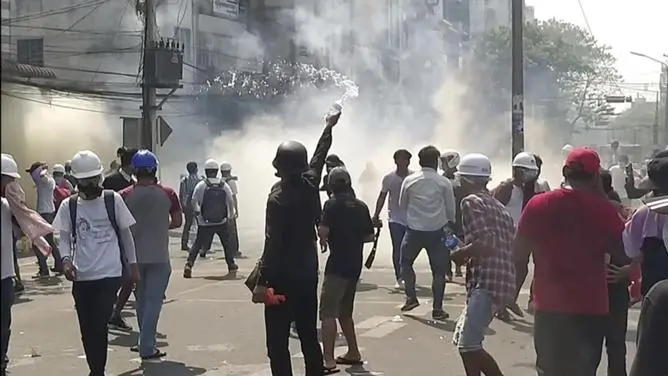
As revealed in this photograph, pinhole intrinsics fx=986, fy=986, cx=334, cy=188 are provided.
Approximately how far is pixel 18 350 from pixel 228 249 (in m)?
5.26

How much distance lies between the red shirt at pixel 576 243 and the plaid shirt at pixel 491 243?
1.89ft

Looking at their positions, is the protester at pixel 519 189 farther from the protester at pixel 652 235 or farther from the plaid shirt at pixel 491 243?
the protester at pixel 652 235

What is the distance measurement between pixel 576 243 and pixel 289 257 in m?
1.53

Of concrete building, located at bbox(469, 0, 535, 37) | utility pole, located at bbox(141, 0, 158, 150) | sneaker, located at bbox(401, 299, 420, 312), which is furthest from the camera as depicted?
concrete building, located at bbox(469, 0, 535, 37)

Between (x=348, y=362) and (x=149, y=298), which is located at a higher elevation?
(x=149, y=298)

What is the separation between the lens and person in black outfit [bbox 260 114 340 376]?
5.32 metres

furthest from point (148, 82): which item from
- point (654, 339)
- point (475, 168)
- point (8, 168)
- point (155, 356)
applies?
point (654, 339)

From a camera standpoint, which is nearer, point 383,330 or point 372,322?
point 383,330

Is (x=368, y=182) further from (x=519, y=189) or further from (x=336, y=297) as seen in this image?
(x=336, y=297)

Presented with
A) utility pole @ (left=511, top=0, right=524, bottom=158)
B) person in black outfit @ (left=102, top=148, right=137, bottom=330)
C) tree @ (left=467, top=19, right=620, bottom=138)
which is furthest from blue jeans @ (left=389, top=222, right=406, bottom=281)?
tree @ (left=467, top=19, right=620, bottom=138)

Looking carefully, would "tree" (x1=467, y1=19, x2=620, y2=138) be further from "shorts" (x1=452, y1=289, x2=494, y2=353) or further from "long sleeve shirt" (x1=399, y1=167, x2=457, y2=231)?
"shorts" (x1=452, y1=289, x2=494, y2=353)

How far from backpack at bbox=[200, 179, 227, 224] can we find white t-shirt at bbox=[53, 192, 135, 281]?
6.72 m

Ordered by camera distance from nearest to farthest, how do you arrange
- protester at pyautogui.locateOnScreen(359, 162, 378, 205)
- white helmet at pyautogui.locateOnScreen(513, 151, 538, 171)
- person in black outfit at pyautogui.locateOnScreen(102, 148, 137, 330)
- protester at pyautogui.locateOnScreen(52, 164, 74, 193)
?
1. white helmet at pyautogui.locateOnScreen(513, 151, 538, 171)
2. person in black outfit at pyautogui.locateOnScreen(102, 148, 137, 330)
3. protester at pyautogui.locateOnScreen(52, 164, 74, 193)
4. protester at pyautogui.locateOnScreen(359, 162, 378, 205)

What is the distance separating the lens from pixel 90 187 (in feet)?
19.6
